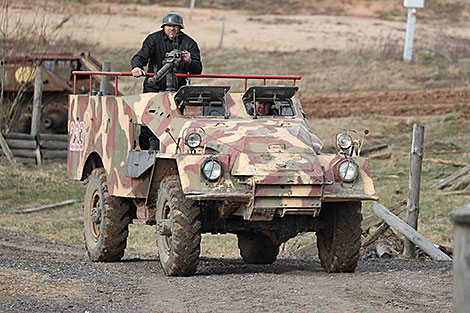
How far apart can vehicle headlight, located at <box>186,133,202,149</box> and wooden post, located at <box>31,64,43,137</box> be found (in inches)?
508

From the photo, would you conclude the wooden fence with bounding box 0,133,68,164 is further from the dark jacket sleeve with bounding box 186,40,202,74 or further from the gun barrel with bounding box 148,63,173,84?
the gun barrel with bounding box 148,63,173,84

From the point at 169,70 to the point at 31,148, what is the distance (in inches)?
446

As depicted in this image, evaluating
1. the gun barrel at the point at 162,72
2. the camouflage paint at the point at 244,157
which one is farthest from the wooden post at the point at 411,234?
the gun barrel at the point at 162,72

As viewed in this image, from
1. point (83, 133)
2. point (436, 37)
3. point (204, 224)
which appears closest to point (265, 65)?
point (436, 37)

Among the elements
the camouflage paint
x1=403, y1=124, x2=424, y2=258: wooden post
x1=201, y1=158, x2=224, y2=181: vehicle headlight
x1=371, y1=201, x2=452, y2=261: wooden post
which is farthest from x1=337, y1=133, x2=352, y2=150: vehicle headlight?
x1=403, y1=124, x2=424, y2=258: wooden post

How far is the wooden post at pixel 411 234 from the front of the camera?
1274 centimetres

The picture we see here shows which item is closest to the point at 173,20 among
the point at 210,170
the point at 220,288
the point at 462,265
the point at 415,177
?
the point at 210,170

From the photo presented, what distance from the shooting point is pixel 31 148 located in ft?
74.3

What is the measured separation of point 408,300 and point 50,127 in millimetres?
16241

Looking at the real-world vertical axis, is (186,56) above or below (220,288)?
above

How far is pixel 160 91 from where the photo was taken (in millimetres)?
12062

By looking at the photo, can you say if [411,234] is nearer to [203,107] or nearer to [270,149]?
[203,107]

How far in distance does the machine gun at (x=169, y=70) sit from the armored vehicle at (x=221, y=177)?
318 millimetres

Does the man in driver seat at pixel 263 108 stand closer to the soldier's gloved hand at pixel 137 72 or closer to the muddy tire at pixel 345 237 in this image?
the soldier's gloved hand at pixel 137 72
